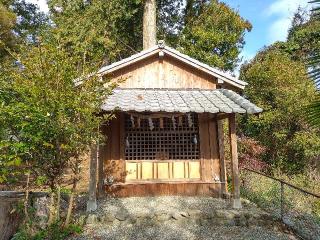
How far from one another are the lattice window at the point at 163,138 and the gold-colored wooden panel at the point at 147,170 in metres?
0.22

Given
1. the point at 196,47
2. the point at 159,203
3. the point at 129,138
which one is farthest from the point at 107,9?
the point at 159,203

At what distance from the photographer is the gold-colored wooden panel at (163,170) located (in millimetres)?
11430

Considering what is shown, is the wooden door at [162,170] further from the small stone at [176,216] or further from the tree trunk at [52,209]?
the tree trunk at [52,209]

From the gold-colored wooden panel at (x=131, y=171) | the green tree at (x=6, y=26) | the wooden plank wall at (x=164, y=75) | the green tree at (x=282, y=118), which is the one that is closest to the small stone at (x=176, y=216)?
the gold-colored wooden panel at (x=131, y=171)

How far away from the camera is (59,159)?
7.28 m

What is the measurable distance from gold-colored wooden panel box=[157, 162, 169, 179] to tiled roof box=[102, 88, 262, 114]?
2235mm

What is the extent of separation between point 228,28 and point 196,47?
2.92 meters

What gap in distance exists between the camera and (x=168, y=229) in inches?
332

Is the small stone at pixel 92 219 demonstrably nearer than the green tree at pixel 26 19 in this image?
Yes

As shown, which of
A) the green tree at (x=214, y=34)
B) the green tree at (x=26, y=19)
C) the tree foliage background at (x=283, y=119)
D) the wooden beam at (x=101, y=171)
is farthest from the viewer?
the green tree at (x=26, y=19)

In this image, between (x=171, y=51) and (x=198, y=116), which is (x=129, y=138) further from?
(x=171, y=51)

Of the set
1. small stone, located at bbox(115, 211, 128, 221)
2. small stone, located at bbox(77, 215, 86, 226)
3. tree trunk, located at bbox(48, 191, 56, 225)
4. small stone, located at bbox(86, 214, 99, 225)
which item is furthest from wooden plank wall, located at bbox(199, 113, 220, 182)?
tree trunk, located at bbox(48, 191, 56, 225)

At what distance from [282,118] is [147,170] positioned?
31.0 ft

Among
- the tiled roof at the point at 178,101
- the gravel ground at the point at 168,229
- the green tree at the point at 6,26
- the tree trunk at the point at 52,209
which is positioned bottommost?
the gravel ground at the point at 168,229
